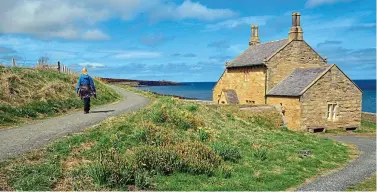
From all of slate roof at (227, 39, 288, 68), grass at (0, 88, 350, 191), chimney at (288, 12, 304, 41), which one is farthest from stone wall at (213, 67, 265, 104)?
grass at (0, 88, 350, 191)

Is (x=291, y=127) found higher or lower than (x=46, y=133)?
lower

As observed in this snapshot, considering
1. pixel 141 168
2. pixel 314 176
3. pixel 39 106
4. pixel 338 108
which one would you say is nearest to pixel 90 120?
pixel 39 106

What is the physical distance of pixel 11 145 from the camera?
493 inches

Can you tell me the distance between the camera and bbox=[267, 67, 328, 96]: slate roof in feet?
110

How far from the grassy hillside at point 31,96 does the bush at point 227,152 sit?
10067mm

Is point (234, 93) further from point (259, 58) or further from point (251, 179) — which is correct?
point (251, 179)

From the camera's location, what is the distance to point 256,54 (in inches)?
1700

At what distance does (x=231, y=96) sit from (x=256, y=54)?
598 centimetres

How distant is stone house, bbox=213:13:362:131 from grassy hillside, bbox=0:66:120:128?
1785cm

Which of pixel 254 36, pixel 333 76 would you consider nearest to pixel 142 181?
pixel 333 76

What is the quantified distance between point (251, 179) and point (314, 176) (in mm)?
3350

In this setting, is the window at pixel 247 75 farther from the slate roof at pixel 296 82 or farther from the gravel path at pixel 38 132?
the gravel path at pixel 38 132

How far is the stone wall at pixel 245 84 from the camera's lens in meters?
38.9

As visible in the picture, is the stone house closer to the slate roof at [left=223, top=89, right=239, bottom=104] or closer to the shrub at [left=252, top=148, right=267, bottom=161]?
the slate roof at [left=223, top=89, right=239, bottom=104]
